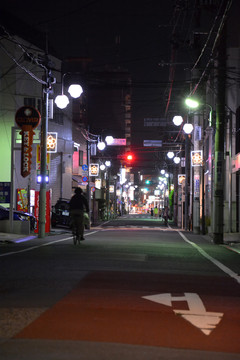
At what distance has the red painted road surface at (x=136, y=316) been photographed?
19.2 feet

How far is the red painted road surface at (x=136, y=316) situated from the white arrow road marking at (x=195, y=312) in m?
0.07

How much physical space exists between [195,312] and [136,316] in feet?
3.16

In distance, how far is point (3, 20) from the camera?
136 ft

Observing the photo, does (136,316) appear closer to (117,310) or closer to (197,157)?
(117,310)

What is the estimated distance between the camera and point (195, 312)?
7449mm

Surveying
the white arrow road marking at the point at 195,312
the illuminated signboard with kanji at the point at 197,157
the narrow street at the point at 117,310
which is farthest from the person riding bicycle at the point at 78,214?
the illuminated signboard with kanji at the point at 197,157

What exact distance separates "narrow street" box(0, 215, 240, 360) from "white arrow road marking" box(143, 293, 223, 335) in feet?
0.05

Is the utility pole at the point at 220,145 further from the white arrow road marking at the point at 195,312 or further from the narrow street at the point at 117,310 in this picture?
the white arrow road marking at the point at 195,312

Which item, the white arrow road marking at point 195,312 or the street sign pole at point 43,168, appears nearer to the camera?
the white arrow road marking at point 195,312

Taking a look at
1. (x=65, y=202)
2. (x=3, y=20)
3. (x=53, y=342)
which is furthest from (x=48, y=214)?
(x=53, y=342)

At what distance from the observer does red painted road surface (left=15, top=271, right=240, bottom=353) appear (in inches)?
231

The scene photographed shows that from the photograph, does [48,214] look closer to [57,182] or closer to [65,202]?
[65,202]

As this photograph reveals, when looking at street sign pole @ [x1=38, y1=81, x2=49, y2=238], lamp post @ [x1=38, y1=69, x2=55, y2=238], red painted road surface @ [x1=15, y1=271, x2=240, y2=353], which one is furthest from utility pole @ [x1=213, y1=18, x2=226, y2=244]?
red painted road surface @ [x1=15, y1=271, x2=240, y2=353]

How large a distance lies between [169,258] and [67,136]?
33.6 metres
